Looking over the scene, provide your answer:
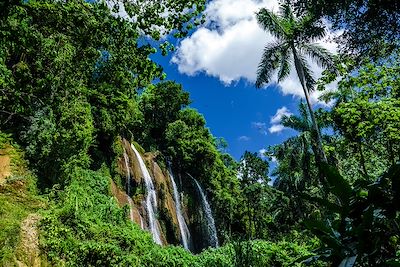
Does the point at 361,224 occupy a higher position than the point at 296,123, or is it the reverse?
the point at 296,123

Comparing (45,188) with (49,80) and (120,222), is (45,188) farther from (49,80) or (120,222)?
(49,80)

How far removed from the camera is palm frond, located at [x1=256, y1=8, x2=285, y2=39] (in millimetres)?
20172

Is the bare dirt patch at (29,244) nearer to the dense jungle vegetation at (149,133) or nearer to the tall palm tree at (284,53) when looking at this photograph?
the dense jungle vegetation at (149,133)

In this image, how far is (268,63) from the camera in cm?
2083

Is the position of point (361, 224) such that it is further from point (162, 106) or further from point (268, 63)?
point (162, 106)

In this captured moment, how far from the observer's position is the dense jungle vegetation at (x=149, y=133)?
249 cm

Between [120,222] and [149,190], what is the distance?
5930 mm

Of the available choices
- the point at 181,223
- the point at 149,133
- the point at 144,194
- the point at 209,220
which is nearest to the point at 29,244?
the point at 144,194

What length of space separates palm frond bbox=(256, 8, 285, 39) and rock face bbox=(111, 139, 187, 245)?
10.8m

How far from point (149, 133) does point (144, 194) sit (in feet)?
33.5

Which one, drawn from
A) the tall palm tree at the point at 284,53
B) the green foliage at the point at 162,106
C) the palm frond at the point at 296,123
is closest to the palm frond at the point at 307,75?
the tall palm tree at the point at 284,53

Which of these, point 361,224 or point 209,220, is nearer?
point 361,224

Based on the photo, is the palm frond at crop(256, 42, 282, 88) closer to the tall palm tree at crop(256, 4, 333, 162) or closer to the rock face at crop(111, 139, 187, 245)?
the tall palm tree at crop(256, 4, 333, 162)

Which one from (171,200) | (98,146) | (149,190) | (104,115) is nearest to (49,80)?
(104,115)
